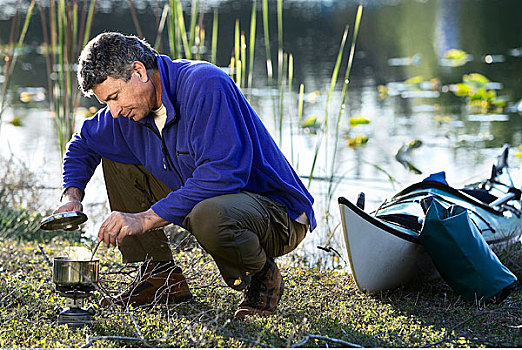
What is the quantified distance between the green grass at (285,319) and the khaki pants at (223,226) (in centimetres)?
20

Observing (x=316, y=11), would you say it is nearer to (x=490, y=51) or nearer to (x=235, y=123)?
(x=490, y=51)

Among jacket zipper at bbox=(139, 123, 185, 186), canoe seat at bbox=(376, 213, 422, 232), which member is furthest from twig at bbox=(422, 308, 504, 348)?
jacket zipper at bbox=(139, 123, 185, 186)

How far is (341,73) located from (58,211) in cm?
829

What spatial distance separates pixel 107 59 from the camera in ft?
8.66

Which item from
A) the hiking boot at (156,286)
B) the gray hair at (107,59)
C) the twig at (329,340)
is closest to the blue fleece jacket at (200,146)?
the gray hair at (107,59)

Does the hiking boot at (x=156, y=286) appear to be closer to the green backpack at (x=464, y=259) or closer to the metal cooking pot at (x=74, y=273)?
the metal cooking pot at (x=74, y=273)

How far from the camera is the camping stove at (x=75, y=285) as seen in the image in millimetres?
2637

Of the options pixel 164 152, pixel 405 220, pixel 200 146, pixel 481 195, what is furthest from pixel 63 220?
pixel 481 195

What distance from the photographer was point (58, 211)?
2865mm

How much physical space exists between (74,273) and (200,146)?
2.03 feet

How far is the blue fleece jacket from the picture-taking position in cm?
262

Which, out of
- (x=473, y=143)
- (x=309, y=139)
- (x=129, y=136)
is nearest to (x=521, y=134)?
(x=473, y=143)

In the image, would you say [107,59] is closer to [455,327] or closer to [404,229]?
[404,229]

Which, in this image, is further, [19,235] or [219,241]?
[19,235]
